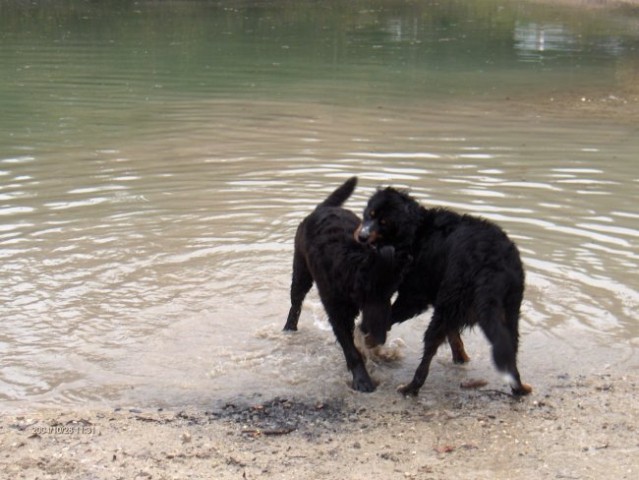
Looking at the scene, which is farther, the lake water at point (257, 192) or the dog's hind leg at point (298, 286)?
the dog's hind leg at point (298, 286)

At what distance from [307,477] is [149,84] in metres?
12.9

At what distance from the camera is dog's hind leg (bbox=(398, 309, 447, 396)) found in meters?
5.49

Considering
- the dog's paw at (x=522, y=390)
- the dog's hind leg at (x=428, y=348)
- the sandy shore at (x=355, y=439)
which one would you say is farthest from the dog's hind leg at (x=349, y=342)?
the dog's paw at (x=522, y=390)

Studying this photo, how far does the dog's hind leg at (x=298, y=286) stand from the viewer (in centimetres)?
637

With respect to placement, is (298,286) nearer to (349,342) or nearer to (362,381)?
(349,342)

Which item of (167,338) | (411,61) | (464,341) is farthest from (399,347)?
(411,61)

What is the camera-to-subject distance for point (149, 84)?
1666 cm

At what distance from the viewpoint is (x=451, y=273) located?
5.42 m

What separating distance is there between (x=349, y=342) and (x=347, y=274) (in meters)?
0.45

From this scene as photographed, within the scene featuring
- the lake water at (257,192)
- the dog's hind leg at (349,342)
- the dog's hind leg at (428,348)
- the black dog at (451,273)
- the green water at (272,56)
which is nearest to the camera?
the black dog at (451,273)

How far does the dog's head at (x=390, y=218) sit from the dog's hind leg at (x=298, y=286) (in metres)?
0.76

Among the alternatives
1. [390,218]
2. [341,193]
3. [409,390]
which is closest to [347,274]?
[390,218]

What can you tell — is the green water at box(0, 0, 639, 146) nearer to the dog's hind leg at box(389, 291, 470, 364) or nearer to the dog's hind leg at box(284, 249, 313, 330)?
the dog's hind leg at box(284, 249, 313, 330)
